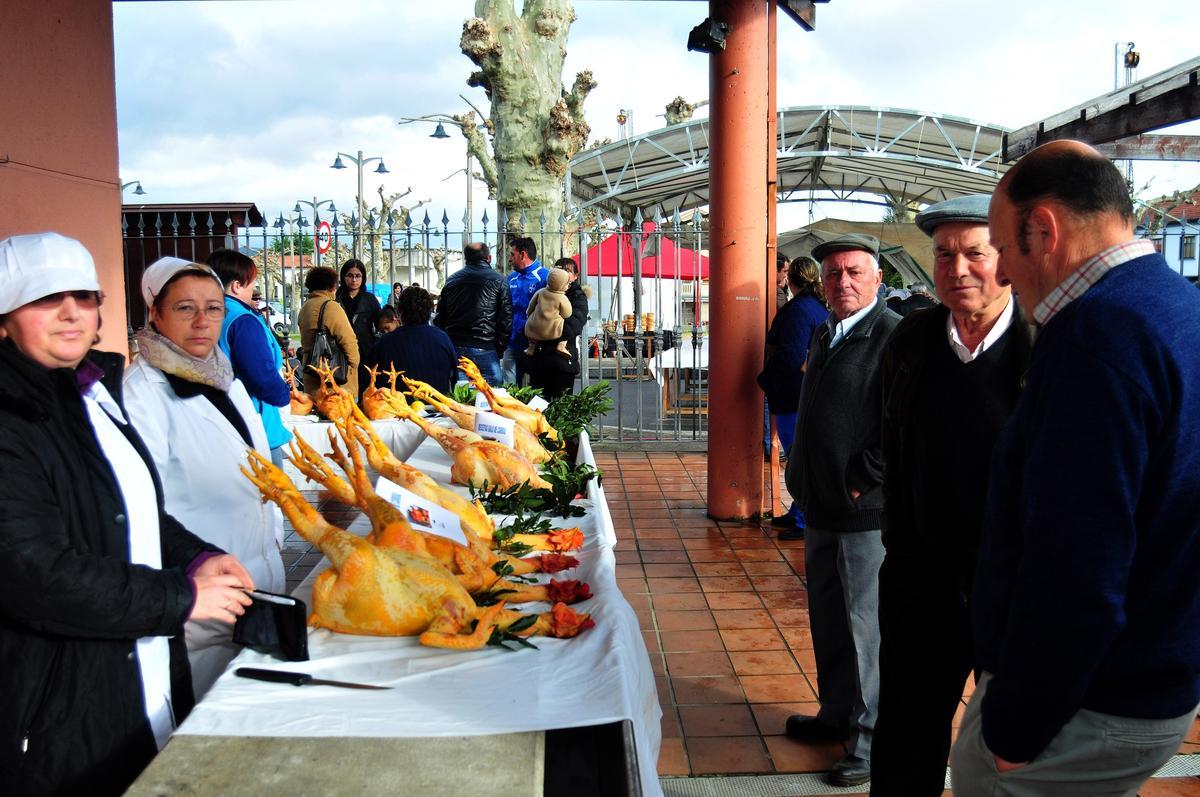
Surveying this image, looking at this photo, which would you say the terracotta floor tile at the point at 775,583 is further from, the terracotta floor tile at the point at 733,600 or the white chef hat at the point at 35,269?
the white chef hat at the point at 35,269

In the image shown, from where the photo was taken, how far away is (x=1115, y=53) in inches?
1369

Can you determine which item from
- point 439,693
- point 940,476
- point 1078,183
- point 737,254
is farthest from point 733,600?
point 1078,183

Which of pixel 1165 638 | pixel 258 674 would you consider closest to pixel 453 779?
pixel 258 674

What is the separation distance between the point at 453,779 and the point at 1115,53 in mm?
40606

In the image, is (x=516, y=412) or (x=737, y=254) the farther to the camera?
(x=737, y=254)

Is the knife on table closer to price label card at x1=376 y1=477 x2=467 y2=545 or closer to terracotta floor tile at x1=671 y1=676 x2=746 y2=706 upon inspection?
price label card at x1=376 y1=477 x2=467 y2=545

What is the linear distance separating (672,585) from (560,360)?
3496 mm

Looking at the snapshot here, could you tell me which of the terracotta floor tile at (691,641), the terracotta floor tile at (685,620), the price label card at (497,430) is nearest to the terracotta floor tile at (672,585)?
the terracotta floor tile at (685,620)

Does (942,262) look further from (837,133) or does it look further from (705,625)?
(837,133)

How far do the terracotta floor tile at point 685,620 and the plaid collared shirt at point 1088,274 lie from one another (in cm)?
324

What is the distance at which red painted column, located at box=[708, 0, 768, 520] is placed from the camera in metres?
6.26

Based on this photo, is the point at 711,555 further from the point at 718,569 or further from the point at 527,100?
the point at 527,100

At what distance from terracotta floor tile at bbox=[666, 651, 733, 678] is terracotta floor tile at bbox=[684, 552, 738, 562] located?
1.45m

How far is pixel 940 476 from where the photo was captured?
8.43ft
